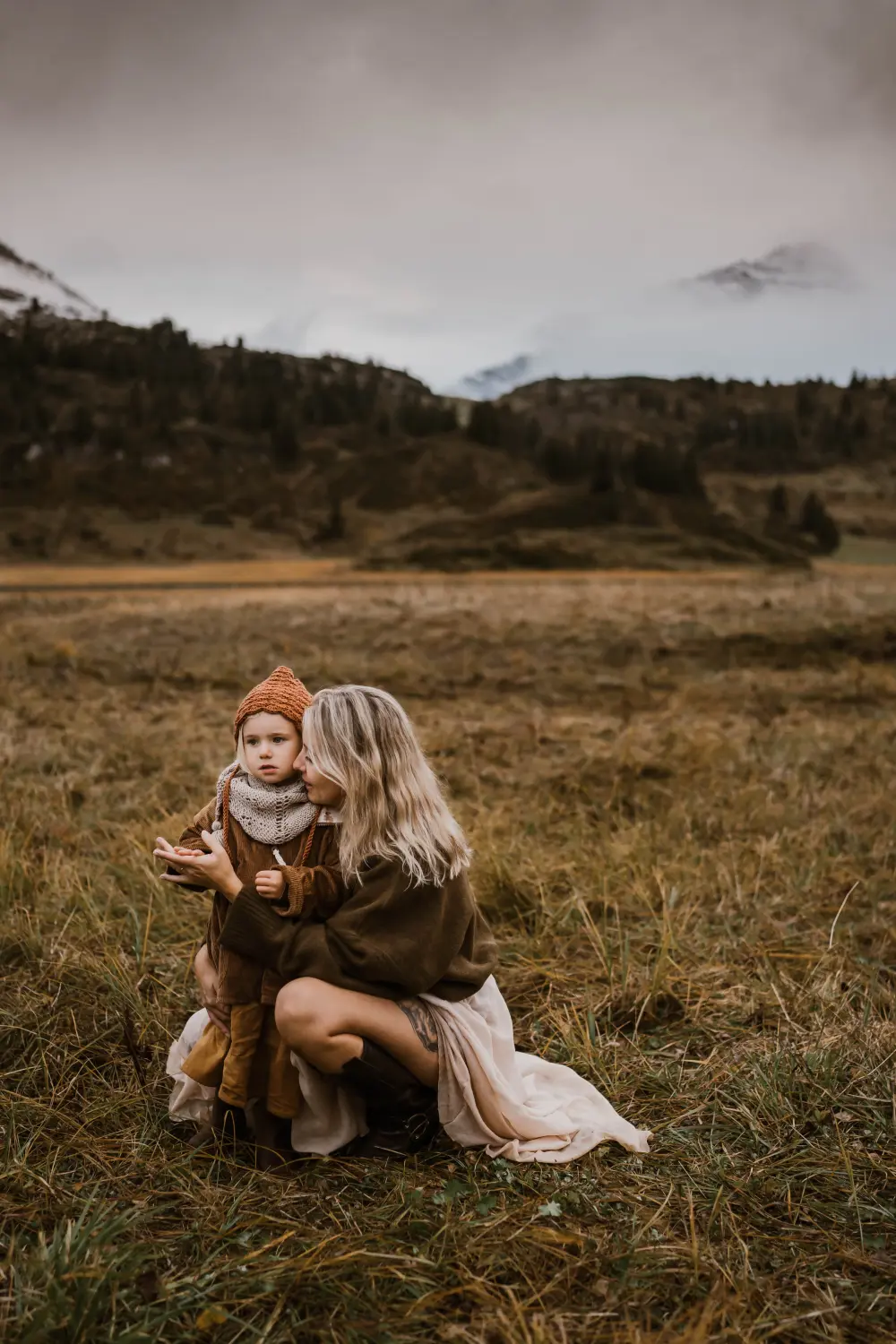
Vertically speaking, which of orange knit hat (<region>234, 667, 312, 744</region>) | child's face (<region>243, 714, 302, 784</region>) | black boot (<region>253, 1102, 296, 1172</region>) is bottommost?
black boot (<region>253, 1102, 296, 1172</region>)

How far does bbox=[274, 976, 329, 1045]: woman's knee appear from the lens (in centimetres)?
250

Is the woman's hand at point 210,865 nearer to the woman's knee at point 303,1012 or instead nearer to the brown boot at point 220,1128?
the woman's knee at point 303,1012

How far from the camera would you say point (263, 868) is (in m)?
2.74

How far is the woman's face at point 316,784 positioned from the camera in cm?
265

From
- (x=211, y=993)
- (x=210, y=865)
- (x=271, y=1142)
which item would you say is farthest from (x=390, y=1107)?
(x=210, y=865)

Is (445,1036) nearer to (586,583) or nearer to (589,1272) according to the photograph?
(589,1272)

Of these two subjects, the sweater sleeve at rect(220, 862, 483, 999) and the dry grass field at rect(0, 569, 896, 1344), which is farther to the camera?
the sweater sleeve at rect(220, 862, 483, 999)

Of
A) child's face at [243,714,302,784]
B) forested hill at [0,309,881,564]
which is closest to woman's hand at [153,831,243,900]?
child's face at [243,714,302,784]

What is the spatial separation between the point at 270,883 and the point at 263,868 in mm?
143

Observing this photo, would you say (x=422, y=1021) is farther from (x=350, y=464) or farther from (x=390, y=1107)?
(x=350, y=464)

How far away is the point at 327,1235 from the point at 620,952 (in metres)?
2.19

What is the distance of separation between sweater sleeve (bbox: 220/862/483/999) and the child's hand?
0.09ft

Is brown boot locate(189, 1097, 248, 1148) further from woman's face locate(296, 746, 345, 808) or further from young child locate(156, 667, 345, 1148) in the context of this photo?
woman's face locate(296, 746, 345, 808)

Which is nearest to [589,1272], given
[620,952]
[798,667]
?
[620,952]
